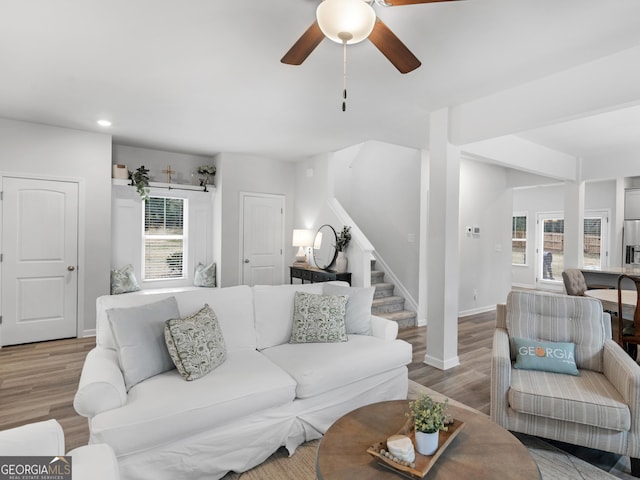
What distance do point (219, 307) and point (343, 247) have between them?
276 cm

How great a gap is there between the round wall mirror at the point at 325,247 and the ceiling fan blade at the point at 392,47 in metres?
3.47

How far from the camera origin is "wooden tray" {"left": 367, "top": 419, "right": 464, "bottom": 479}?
129cm

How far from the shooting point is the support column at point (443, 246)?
139 inches

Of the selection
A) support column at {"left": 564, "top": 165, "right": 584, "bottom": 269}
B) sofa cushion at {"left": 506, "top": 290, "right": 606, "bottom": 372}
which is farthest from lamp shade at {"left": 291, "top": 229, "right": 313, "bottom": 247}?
support column at {"left": 564, "top": 165, "right": 584, "bottom": 269}

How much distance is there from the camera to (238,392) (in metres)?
1.98

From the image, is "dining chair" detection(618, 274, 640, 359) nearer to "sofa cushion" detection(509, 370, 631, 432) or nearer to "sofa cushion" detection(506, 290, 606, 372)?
"sofa cushion" detection(506, 290, 606, 372)

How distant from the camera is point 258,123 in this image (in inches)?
Answer: 161

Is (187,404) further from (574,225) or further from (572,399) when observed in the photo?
(574,225)

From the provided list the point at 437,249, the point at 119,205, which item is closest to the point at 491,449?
the point at 437,249

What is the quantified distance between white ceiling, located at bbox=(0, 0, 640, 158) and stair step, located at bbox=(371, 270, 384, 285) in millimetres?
2335

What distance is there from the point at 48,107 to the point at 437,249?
4.36 meters

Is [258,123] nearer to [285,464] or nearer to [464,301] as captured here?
[285,464]


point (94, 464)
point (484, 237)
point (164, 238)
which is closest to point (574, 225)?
point (484, 237)

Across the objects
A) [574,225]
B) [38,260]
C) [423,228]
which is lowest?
[38,260]
